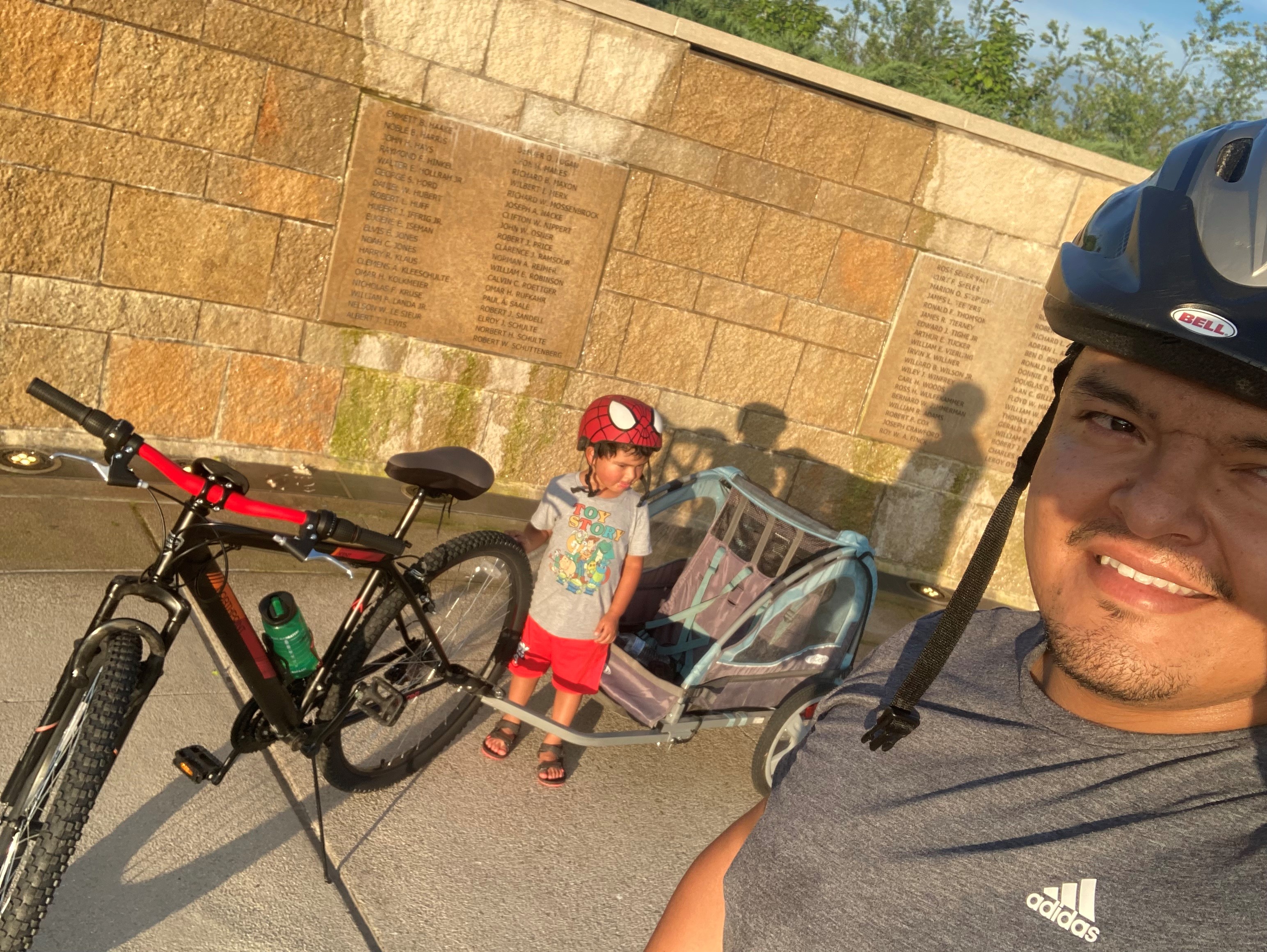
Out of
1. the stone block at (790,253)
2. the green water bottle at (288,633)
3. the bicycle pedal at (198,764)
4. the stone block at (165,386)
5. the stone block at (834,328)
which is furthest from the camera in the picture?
the stone block at (834,328)

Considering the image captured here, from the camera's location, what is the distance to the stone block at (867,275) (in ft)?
21.0

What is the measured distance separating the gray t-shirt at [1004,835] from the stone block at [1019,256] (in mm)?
5707

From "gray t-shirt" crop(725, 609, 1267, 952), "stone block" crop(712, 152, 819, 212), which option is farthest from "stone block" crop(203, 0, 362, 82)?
"gray t-shirt" crop(725, 609, 1267, 952)

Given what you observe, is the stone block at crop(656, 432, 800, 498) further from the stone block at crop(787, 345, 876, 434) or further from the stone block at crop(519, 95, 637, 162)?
the stone block at crop(519, 95, 637, 162)

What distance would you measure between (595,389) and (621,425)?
2.70 metres

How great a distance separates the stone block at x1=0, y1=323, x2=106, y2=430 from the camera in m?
5.16

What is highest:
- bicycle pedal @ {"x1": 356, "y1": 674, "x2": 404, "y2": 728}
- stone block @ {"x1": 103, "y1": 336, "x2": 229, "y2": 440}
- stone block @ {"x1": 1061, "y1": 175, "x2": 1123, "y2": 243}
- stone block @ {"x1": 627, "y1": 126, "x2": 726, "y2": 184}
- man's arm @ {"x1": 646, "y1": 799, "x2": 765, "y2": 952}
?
stone block @ {"x1": 1061, "y1": 175, "x2": 1123, "y2": 243}

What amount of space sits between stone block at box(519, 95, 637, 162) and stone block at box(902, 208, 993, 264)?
1.94m

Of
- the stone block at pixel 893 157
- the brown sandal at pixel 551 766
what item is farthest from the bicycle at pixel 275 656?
the stone block at pixel 893 157

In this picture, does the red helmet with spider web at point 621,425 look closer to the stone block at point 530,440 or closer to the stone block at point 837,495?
the stone block at point 530,440

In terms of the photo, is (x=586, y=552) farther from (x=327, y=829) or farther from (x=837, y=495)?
(x=837, y=495)

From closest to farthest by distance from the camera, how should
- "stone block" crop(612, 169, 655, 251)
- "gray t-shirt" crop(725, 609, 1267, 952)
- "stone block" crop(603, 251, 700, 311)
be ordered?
"gray t-shirt" crop(725, 609, 1267, 952)
"stone block" crop(612, 169, 655, 251)
"stone block" crop(603, 251, 700, 311)

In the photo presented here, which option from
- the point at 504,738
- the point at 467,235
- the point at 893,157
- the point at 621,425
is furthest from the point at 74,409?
the point at 893,157

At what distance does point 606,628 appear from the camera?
3781 mm
